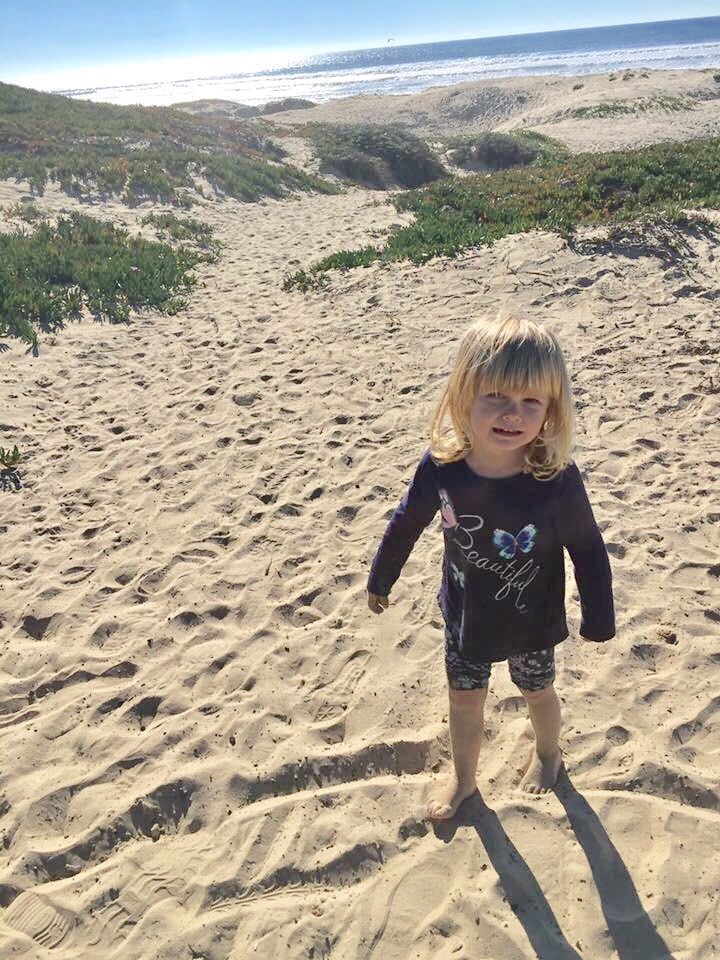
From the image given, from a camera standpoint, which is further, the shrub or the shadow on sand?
the shrub

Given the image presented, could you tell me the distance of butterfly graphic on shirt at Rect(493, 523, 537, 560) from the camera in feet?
7.94

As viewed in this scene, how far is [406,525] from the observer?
2738 mm

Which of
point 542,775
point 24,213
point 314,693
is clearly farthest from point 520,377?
point 24,213

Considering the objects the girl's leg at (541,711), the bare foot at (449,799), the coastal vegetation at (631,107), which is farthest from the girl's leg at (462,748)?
the coastal vegetation at (631,107)

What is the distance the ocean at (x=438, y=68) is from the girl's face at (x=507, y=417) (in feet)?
316

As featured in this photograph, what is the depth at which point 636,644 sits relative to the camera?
4.04 metres

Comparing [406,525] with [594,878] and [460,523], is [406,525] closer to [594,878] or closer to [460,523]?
[460,523]

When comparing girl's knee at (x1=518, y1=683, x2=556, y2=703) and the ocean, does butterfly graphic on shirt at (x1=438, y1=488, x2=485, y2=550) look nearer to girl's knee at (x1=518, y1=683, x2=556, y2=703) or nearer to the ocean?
girl's knee at (x1=518, y1=683, x2=556, y2=703)

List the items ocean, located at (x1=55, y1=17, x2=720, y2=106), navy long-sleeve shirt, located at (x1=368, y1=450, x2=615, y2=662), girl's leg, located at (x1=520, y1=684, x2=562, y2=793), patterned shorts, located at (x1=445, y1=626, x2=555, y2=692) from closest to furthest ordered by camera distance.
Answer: navy long-sleeve shirt, located at (x1=368, y1=450, x2=615, y2=662)
patterned shorts, located at (x1=445, y1=626, x2=555, y2=692)
girl's leg, located at (x1=520, y1=684, x2=562, y2=793)
ocean, located at (x1=55, y1=17, x2=720, y2=106)

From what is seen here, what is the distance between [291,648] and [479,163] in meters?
32.7

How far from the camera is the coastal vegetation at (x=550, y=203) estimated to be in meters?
12.3

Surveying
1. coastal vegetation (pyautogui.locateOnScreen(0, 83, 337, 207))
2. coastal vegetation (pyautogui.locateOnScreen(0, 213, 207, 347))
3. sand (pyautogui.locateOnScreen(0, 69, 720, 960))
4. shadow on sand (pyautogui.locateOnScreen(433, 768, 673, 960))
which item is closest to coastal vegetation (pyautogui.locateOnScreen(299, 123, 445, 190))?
coastal vegetation (pyautogui.locateOnScreen(0, 83, 337, 207))

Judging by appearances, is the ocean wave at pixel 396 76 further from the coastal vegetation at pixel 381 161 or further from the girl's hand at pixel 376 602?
the girl's hand at pixel 376 602

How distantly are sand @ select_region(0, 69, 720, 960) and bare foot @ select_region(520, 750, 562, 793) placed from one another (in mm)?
81
